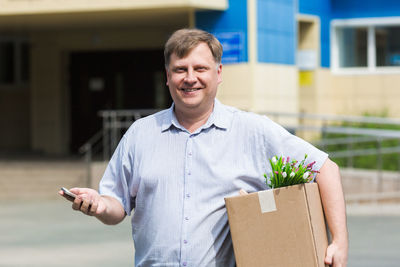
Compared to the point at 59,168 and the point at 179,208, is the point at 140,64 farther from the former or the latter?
the point at 179,208

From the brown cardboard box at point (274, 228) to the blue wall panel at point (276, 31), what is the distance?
15.0 metres

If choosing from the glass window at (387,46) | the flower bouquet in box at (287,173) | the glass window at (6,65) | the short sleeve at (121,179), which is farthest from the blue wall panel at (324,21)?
the flower bouquet in box at (287,173)

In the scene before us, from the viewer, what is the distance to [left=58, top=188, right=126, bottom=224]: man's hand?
385 cm

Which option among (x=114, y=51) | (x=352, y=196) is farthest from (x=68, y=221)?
(x=114, y=51)

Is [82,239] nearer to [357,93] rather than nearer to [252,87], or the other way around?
[252,87]

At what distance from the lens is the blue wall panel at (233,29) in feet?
60.2

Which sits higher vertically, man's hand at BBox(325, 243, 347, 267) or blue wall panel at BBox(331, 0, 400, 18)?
blue wall panel at BBox(331, 0, 400, 18)

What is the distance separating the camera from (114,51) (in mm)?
23281

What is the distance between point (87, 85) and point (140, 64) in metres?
1.66

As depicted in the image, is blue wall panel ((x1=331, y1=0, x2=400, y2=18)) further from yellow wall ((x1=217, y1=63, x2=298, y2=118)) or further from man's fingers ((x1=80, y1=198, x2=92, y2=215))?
man's fingers ((x1=80, y1=198, x2=92, y2=215))

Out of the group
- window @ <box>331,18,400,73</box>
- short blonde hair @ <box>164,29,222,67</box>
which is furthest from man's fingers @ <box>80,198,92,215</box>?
window @ <box>331,18,400,73</box>

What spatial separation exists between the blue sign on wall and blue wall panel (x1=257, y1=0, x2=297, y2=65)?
39 centimetres

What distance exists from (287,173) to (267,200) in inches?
5.2

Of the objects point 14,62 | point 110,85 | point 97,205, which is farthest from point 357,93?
point 97,205
